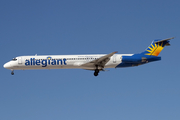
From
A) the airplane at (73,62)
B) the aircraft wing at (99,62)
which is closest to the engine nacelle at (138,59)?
the airplane at (73,62)

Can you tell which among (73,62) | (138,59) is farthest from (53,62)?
(138,59)

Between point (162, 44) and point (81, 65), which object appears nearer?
point (81, 65)

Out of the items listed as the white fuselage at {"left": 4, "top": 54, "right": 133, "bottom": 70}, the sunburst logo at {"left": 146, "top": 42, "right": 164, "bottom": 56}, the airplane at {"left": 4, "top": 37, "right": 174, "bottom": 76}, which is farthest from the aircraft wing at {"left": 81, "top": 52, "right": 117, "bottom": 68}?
the sunburst logo at {"left": 146, "top": 42, "right": 164, "bottom": 56}

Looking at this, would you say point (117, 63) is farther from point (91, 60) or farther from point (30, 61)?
point (30, 61)

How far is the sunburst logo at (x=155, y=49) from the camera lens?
42.6 meters

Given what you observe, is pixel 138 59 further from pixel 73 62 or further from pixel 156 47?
pixel 73 62

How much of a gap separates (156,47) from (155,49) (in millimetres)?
431

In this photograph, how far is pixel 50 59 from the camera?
40.5 metres

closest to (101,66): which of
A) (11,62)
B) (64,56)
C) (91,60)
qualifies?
(91,60)

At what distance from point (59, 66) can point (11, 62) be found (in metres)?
7.84

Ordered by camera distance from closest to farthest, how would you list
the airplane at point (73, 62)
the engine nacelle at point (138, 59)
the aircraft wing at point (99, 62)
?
the aircraft wing at point (99, 62) → the airplane at point (73, 62) → the engine nacelle at point (138, 59)

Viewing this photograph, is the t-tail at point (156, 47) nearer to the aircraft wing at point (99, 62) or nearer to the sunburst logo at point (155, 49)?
the sunburst logo at point (155, 49)

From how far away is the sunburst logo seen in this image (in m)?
42.6

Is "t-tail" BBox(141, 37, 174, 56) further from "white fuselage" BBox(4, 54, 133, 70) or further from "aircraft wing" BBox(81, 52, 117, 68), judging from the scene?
"aircraft wing" BBox(81, 52, 117, 68)
